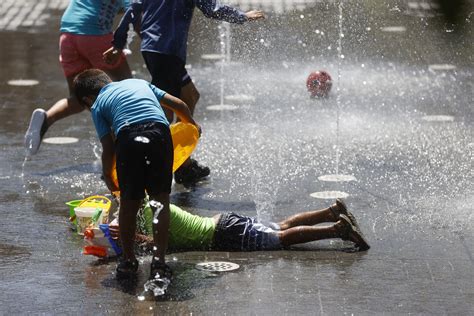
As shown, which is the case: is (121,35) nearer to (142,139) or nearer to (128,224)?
(142,139)

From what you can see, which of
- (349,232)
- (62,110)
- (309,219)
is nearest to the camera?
(349,232)

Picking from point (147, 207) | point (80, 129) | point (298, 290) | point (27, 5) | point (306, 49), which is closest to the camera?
point (298, 290)

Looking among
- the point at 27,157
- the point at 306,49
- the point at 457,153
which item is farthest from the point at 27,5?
the point at 457,153

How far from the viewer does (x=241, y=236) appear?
724 centimetres

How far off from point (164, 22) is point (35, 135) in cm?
157

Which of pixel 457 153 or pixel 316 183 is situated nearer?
pixel 316 183

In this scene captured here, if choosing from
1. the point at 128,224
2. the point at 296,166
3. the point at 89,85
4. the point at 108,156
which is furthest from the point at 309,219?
the point at 296,166

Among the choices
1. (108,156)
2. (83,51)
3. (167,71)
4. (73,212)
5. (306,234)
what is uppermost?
(108,156)

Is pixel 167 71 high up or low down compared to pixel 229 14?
down

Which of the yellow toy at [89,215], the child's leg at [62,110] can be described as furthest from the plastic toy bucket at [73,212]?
the child's leg at [62,110]

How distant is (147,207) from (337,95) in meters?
5.28

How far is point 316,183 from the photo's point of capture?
8898mm

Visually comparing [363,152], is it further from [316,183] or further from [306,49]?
[306,49]

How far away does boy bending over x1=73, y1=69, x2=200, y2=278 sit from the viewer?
666 cm
